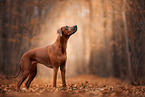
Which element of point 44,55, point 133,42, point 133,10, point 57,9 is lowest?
point 44,55

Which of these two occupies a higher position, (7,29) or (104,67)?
(7,29)

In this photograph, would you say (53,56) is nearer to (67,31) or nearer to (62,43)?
(62,43)

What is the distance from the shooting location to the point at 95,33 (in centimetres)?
1227

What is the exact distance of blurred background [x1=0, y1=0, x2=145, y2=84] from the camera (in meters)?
6.15

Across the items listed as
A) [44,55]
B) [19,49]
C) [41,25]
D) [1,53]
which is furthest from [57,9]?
[44,55]

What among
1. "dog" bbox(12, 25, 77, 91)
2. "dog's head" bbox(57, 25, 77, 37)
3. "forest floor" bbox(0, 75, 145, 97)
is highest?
"dog's head" bbox(57, 25, 77, 37)

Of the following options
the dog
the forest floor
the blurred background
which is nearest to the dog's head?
the dog

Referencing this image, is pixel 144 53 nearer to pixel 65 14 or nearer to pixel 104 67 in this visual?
pixel 104 67

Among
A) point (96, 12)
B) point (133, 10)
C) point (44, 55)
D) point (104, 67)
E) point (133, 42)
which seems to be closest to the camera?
point (44, 55)

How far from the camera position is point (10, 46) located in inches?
380

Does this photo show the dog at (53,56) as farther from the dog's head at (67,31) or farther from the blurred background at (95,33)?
the blurred background at (95,33)

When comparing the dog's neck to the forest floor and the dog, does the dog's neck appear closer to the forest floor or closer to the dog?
the dog

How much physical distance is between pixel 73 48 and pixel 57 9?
462 cm

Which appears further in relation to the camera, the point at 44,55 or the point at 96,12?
the point at 96,12
